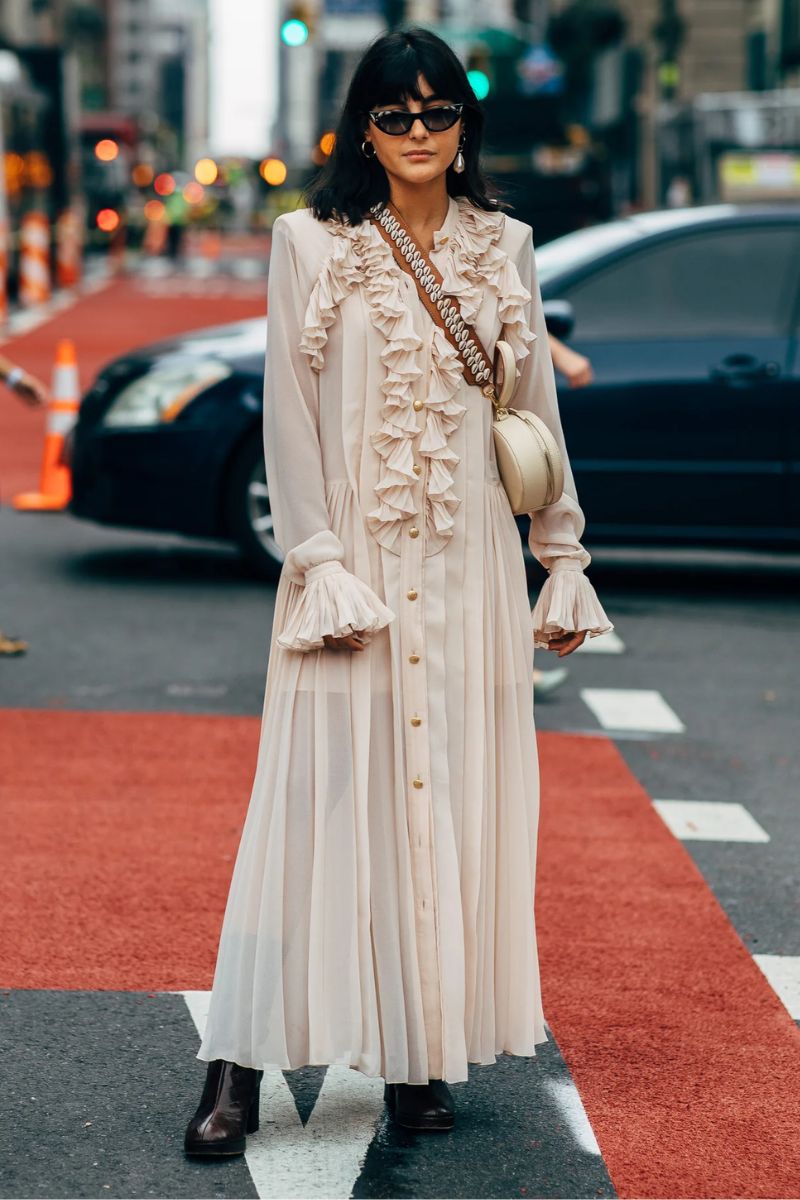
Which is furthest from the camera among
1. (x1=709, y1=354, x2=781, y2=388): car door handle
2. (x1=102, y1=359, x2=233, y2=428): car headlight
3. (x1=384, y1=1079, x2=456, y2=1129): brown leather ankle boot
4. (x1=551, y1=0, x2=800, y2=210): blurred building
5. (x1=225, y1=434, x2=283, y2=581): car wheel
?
(x1=551, y1=0, x2=800, y2=210): blurred building

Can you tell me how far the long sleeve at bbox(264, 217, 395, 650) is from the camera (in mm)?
3439

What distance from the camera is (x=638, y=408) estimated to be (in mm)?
9055

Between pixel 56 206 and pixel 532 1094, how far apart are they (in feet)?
108

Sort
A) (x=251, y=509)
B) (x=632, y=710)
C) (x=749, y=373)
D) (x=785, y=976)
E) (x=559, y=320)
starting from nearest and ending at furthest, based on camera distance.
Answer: (x=785, y=976)
(x=632, y=710)
(x=559, y=320)
(x=749, y=373)
(x=251, y=509)

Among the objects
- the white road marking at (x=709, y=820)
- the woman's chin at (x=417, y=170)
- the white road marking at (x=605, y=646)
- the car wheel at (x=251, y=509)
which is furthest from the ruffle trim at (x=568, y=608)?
the car wheel at (x=251, y=509)

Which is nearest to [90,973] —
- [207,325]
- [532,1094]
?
[532,1094]

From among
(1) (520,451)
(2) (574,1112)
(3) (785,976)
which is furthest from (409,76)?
(3) (785,976)

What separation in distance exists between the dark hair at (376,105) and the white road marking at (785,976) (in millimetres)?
1836

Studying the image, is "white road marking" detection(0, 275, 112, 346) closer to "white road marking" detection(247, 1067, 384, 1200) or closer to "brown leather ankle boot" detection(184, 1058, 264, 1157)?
"white road marking" detection(247, 1067, 384, 1200)

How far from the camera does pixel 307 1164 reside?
3.48 metres

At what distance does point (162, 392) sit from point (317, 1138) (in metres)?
6.22

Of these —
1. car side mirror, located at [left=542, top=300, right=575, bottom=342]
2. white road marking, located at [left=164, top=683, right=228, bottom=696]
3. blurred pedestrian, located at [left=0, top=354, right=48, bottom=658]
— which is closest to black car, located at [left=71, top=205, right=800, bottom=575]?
car side mirror, located at [left=542, top=300, right=575, bottom=342]

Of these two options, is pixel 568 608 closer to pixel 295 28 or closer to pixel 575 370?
pixel 575 370

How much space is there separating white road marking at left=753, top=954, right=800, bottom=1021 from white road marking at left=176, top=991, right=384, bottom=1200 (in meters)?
1.02
